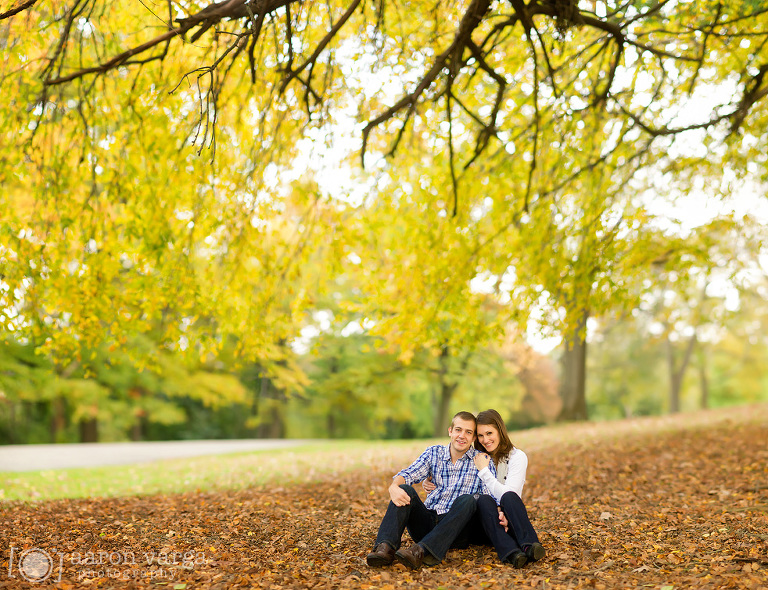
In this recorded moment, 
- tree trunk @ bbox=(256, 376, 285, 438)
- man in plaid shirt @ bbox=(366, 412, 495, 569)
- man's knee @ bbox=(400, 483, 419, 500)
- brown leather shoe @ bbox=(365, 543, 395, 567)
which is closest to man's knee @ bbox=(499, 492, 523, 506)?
man in plaid shirt @ bbox=(366, 412, 495, 569)

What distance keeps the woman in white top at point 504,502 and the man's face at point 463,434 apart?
3.7 inches

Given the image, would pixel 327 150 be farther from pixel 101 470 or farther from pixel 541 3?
pixel 101 470

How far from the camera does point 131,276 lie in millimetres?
6180

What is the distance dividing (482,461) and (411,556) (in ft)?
2.45

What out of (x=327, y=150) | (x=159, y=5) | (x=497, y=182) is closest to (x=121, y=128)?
(x=159, y=5)

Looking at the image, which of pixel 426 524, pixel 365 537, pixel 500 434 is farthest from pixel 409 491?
pixel 365 537

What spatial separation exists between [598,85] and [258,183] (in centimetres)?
436

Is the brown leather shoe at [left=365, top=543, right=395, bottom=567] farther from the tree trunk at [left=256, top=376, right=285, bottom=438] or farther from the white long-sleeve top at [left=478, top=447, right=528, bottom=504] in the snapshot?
the tree trunk at [left=256, top=376, right=285, bottom=438]

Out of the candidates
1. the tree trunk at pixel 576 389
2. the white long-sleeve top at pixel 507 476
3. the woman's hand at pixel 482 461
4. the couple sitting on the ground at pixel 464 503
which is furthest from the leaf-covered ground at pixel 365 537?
the tree trunk at pixel 576 389

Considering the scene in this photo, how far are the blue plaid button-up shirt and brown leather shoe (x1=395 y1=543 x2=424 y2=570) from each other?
1.47 feet

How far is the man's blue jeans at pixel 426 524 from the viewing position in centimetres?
379

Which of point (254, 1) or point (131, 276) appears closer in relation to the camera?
point (254, 1)

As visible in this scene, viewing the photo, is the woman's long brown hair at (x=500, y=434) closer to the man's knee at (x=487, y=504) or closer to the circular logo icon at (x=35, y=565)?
the man's knee at (x=487, y=504)

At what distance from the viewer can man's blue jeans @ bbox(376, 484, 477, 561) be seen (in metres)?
3.79
